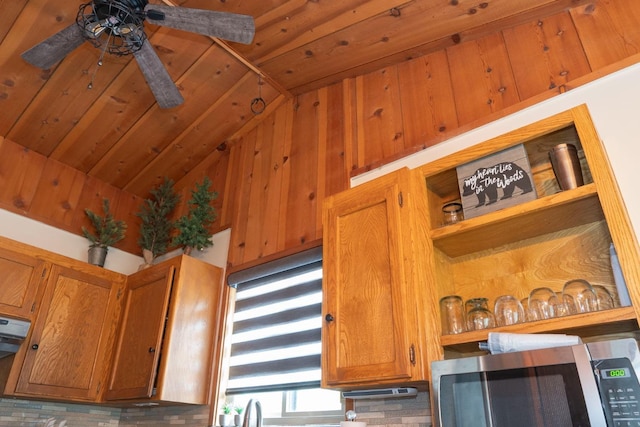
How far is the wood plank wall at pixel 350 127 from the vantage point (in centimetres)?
220

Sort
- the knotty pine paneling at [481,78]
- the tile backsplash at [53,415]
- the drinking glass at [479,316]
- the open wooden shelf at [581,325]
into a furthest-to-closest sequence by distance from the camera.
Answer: the tile backsplash at [53,415]
the knotty pine paneling at [481,78]
the drinking glass at [479,316]
the open wooden shelf at [581,325]

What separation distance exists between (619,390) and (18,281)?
3.15 meters

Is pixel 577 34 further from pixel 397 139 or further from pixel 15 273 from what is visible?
pixel 15 273

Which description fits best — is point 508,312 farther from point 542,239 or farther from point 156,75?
point 156,75

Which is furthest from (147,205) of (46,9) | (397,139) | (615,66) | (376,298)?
(615,66)

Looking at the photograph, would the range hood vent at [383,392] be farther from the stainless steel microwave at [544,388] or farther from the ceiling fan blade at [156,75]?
the ceiling fan blade at [156,75]

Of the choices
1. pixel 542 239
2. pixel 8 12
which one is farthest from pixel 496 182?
pixel 8 12

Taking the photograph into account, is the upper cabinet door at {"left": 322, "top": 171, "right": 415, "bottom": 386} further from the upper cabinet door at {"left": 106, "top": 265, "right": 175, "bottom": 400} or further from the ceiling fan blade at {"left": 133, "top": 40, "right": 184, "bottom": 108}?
the upper cabinet door at {"left": 106, "top": 265, "right": 175, "bottom": 400}

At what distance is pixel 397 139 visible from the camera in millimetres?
2713

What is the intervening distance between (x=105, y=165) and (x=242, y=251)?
4.97 ft

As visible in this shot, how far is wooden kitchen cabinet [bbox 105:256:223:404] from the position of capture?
2754 millimetres

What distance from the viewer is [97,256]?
3463mm

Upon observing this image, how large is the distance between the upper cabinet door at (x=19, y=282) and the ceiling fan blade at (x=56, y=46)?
50.3 inches

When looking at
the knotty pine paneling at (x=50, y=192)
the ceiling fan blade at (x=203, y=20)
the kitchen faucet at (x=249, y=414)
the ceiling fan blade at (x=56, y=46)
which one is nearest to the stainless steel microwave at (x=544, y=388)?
the kitchen faucet at (x=249, y=414)
